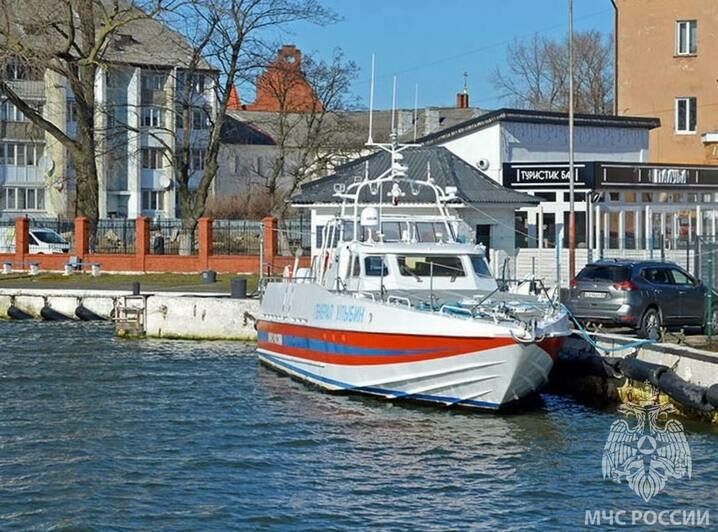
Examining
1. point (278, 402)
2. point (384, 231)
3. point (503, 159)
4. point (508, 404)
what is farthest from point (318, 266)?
point (503, 159)

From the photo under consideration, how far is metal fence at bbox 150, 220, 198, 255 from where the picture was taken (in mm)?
51875

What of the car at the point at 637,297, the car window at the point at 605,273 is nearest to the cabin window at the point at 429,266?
the car at the point at 637,297

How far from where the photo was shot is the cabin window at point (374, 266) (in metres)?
23.1

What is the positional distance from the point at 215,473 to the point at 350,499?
2.27m

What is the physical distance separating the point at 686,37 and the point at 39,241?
2907 cm

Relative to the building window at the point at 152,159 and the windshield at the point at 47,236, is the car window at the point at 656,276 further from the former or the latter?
the building window at the point at 152,159

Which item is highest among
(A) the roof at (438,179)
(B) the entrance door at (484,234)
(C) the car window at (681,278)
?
(A) the roof at (438,179)

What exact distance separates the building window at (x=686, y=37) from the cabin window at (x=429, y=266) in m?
35.9

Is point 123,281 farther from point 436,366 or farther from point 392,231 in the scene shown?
point 436,366

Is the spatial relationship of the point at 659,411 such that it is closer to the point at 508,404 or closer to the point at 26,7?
the point at 508,404

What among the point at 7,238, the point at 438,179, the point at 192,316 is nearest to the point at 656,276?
the point at 192,316

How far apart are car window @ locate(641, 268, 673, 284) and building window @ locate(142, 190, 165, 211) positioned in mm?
57626

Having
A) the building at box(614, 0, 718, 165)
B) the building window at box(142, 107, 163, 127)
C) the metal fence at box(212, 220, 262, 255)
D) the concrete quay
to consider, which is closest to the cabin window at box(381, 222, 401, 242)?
the concrete quay

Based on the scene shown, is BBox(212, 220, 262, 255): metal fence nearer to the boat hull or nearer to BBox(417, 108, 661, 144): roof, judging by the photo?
BBox(417, 108, 661, 144): roof
